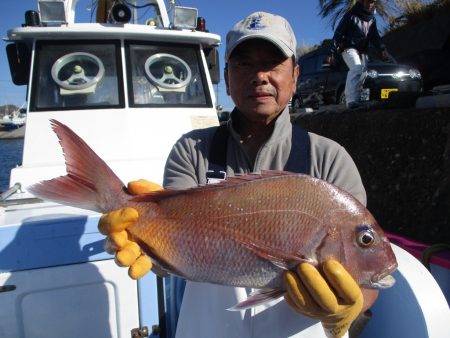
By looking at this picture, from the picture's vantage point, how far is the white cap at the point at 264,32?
168 cm

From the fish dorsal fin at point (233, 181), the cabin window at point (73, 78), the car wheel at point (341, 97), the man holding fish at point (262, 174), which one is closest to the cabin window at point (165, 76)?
the cabin window at point (73, 78)

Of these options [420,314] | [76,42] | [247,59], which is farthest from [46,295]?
[76,42]

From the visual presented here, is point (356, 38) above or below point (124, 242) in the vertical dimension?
above

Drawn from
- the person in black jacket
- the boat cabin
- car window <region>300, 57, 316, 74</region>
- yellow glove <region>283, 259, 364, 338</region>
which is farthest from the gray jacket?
car window <region>300, 57, 316, 74</region>

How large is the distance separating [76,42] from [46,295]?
2.82 meters

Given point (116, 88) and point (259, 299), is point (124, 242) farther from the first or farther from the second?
point (116, 88)

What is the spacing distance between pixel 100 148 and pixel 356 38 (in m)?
4.88

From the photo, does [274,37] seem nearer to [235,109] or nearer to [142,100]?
[235,109]

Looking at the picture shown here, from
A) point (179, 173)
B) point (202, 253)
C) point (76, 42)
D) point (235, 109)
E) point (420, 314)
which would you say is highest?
point (76, 42)

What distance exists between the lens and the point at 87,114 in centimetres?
388

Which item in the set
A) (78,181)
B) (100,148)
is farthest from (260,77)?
(100,148)

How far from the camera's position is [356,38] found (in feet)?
21.2

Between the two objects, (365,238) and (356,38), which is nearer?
(365,238)

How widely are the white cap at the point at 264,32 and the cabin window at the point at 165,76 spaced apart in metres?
2.47
